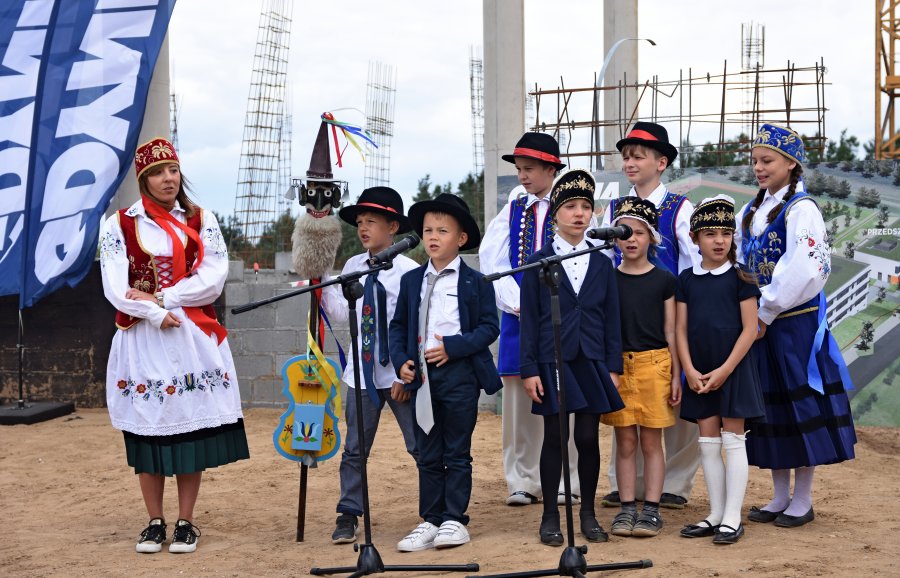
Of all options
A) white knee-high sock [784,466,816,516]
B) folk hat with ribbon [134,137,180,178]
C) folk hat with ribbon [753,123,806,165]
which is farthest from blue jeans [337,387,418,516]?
folk hat with ribbon [753,123,806,165]

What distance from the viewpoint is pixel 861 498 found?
5848 millimetres

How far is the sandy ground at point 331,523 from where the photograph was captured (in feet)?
14.6

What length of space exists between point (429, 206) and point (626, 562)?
6.10ft

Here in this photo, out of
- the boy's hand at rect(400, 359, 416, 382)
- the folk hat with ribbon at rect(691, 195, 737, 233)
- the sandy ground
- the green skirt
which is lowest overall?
→ the sandy ground

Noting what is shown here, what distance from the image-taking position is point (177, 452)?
16.4ft

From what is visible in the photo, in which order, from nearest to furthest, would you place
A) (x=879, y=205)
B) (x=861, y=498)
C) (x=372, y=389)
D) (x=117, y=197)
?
(x=372, y=389), (x=861, y=498), (x=879, y=205), (x=117, y=197)

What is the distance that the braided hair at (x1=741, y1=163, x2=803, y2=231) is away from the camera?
4902mm

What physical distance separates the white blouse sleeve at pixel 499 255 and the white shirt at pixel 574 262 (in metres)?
0.61

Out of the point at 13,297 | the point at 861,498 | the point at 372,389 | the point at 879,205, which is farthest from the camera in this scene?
the point at 13,297

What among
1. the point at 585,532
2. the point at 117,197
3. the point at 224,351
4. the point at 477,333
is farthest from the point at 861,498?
the point at 117,197

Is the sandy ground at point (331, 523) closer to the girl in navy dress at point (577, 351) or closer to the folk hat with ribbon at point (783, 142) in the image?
the girl in navy dress at point (577, 351)

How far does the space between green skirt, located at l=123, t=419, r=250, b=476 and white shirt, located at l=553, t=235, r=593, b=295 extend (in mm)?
1876

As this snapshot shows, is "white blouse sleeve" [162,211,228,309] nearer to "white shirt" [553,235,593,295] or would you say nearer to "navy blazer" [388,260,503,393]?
"navy blazer" [388,260,503,393]

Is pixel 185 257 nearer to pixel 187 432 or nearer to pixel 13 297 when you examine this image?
pixel 187 432
